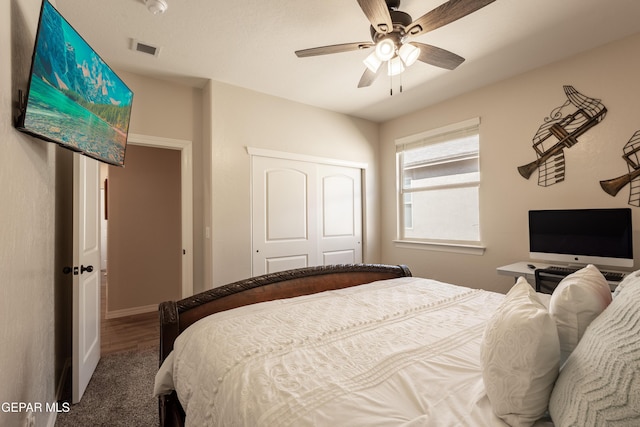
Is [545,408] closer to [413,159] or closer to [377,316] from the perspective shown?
[377,316]

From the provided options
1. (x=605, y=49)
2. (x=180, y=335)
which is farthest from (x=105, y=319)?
(x=605, y=49)

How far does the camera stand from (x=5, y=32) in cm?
100

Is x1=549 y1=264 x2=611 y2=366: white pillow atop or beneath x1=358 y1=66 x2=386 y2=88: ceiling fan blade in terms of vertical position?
beneath

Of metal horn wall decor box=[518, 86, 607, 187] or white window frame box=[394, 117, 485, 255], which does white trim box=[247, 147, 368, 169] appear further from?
metal horn wall decor box=[518, 86, 607, 187]

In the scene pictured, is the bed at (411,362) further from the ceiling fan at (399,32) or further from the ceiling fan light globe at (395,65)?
the ceiling fan light globe at (395,65)

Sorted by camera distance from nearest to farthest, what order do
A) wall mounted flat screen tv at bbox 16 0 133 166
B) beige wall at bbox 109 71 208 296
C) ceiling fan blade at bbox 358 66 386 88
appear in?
wall mounted flat screen tv at bbox 16 0 133 166, ceiling fan blade at bbox 358 66 386 88, beige wall at bbox 109 71 208 296

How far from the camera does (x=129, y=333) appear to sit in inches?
127

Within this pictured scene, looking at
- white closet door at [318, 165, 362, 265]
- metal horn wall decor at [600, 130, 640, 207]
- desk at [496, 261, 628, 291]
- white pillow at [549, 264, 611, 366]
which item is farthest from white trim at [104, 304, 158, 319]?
metal horn wall decor at [600, 130, 640, 207]

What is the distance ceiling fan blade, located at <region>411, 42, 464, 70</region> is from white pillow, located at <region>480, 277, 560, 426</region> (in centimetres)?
181

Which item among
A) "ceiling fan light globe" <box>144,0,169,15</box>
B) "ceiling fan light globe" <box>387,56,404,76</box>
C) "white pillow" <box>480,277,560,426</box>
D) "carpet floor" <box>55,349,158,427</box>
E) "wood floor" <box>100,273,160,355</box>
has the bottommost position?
"wood floor" <box>100,273,160,355</box>

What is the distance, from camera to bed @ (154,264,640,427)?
25.3 inches

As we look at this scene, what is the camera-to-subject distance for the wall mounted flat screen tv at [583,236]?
2213 millimetres

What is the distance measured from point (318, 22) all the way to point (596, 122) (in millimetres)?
2460

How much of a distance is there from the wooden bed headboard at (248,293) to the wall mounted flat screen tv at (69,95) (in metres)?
0.96
